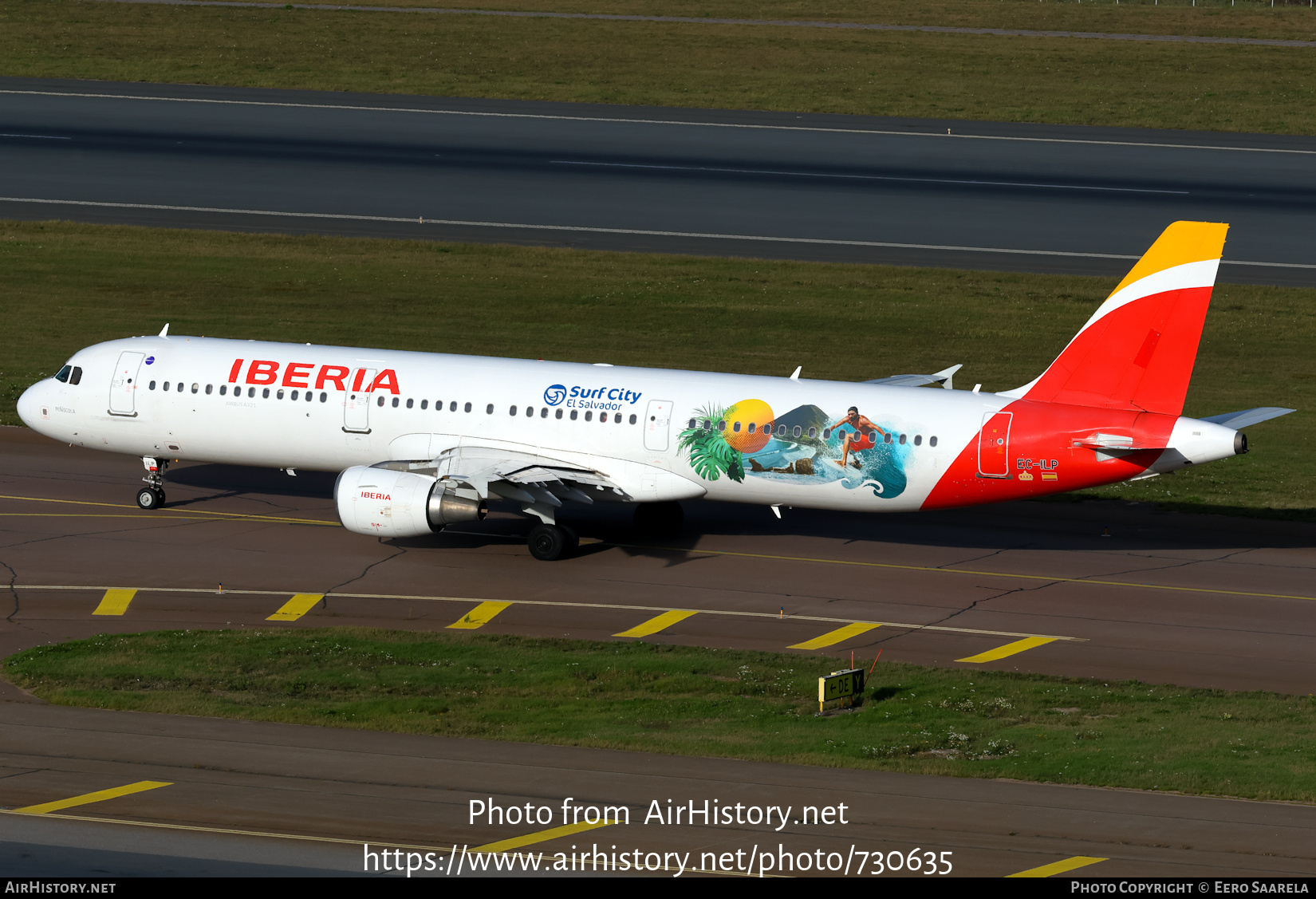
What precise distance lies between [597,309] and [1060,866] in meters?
47.7

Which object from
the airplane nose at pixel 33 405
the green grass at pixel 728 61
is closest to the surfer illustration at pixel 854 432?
the airplane nose at pixel 33 405

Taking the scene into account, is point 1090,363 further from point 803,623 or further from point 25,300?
point 25,300

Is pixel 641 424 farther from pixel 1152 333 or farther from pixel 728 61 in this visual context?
pixel 728 61

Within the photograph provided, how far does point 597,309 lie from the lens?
68.4 metres

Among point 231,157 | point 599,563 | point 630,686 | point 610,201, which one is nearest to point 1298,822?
point 630,686

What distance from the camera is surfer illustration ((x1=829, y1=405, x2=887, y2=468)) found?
128 ft

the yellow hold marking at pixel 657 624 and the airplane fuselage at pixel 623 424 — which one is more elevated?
the airplane fuselage at pixel 623 424

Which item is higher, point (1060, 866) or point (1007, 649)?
point (1007, 649)

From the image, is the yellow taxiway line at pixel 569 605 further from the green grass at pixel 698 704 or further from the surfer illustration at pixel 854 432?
the surfer illustration at pixel 854 432

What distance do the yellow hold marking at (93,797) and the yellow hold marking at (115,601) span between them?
11202 mm

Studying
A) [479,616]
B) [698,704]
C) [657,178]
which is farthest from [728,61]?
[698,704]

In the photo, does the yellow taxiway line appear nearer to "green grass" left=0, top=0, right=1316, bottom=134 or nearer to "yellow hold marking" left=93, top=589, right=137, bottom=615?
"yellow hold marking" left=93, top=589, right=137, bottom=615

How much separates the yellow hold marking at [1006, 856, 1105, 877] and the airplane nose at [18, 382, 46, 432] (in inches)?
1245

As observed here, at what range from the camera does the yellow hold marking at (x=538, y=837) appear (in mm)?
23406
